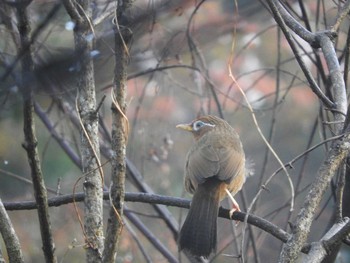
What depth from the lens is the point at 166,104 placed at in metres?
8.34

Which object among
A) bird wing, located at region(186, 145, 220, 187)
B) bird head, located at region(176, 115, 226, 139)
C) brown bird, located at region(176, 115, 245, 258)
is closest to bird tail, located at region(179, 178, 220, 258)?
brown bird, located at region(176, 115, 245, 258)

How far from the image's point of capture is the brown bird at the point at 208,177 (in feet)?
12.0

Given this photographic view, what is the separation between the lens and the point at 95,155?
2.89m

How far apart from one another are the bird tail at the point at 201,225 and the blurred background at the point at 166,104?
1.13 ft

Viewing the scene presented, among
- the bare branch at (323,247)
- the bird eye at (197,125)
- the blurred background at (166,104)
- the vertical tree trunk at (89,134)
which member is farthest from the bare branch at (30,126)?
the bird eye at (197,125)

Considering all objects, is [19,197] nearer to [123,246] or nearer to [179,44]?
[123,246]

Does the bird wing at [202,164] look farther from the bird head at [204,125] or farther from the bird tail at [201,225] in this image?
the bird head at [204,125]

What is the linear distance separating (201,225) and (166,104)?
15.4 ft

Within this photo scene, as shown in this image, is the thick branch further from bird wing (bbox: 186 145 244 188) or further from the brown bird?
bird wing (bbox: 186 145 244 188)

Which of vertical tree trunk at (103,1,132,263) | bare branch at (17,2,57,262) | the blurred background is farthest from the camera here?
the blurred background

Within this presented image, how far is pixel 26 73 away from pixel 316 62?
7.34 ft

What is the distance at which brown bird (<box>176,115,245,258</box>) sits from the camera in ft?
12.0

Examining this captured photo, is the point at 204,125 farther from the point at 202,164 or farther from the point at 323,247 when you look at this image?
the point at 323,247

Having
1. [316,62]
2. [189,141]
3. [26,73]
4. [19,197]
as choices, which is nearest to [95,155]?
[26,73]
